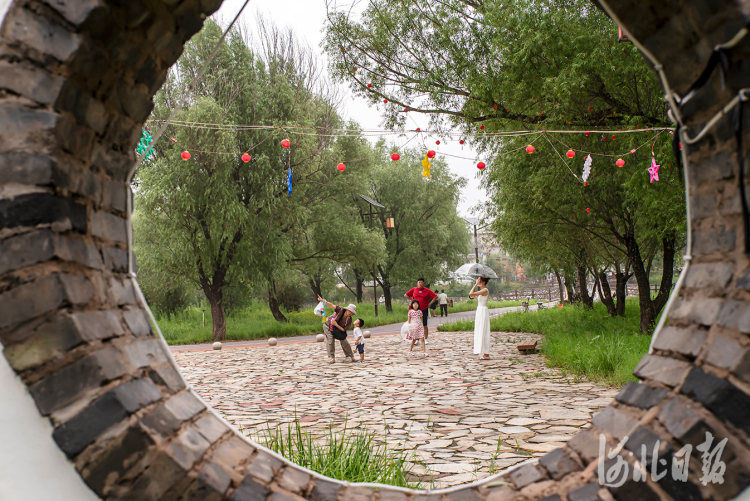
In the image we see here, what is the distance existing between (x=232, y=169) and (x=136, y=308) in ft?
47.1

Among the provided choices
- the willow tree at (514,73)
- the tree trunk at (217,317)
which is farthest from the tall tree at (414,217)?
the willow tree at (514,73)

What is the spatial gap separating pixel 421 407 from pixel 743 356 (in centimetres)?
470

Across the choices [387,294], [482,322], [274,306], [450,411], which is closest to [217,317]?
[274,306]

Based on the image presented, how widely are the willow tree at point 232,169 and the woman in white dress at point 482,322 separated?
7.77 metres

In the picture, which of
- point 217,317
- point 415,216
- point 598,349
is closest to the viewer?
point 598,349

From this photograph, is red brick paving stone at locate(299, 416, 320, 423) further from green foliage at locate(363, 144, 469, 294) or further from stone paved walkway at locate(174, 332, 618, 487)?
green foliage at locate(363, 144, 469, 294)

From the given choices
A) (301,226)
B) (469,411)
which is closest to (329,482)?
(469,411)

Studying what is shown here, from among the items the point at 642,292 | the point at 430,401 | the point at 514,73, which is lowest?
the point at 430,401

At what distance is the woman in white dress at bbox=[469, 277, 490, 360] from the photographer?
31.4ft

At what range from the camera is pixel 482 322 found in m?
9.74

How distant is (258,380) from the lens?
28.8ft

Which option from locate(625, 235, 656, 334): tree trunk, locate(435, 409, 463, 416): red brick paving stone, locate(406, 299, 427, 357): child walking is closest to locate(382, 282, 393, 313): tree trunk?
locate(406, 299, 427, 357): child walking

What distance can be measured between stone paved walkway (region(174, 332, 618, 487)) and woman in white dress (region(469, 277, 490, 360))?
0.85 ft

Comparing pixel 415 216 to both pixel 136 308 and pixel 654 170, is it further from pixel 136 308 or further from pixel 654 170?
pixel 136 308
